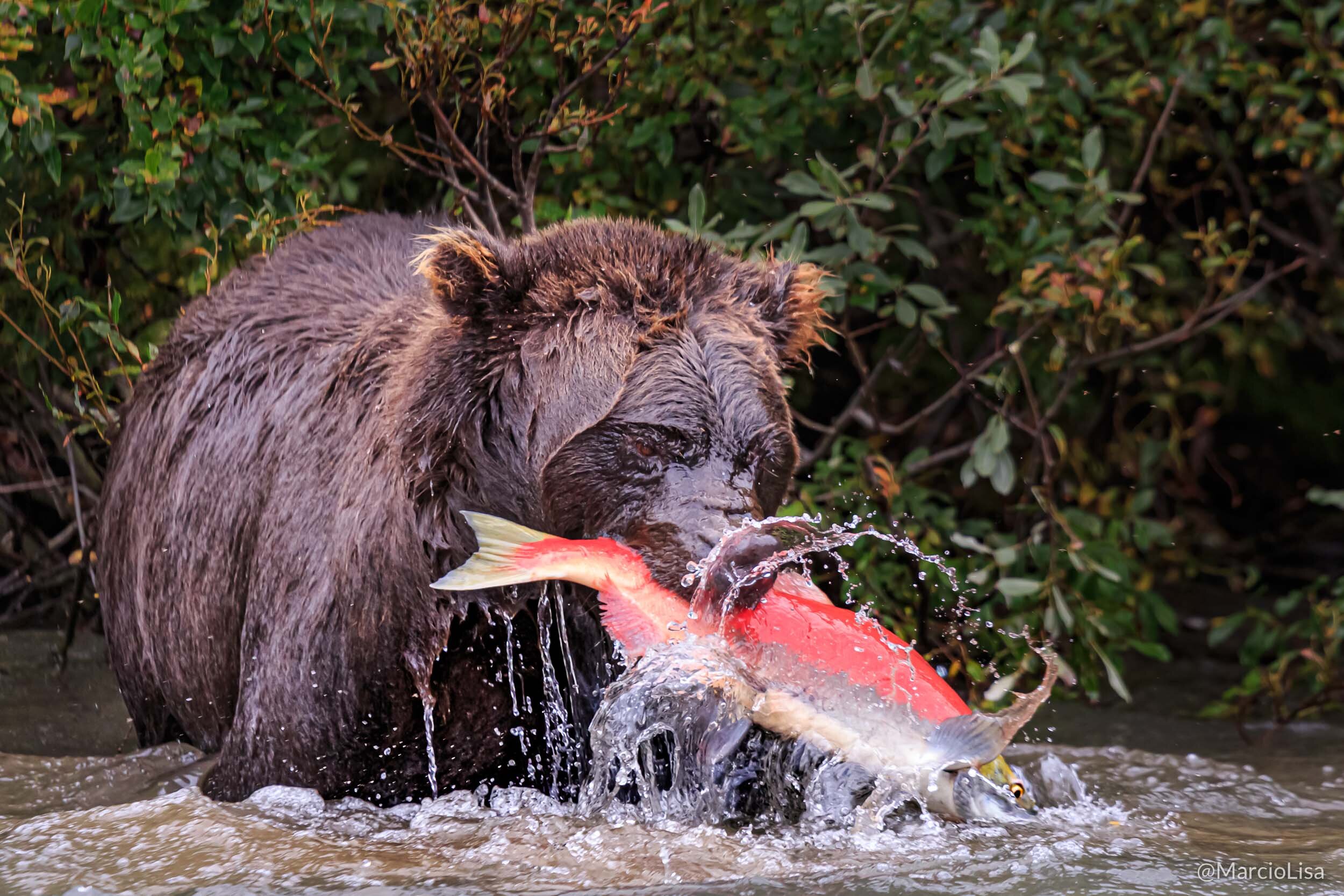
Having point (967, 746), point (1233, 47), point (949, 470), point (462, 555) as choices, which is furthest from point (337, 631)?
point (1233, 47)

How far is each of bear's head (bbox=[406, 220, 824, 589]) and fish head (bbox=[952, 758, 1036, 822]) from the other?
0.76m

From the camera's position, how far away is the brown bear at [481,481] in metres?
3.27

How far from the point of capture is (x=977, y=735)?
3092mm

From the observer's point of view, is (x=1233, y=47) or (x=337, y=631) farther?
(x=1233, y=47)

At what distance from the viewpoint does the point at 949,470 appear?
21.4 feet

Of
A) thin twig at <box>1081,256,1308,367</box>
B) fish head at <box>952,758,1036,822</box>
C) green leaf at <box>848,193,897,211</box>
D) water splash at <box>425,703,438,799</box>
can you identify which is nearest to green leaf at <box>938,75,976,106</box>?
green leaf at <box>848,193,897,211</box>

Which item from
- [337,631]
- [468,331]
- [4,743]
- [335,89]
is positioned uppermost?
[335,89]

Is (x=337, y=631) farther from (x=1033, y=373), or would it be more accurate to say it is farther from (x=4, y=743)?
(x=1033, y=373)

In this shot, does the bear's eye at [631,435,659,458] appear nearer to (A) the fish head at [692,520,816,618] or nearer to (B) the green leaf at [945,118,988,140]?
(A) the fish head at [692,520,816,618]

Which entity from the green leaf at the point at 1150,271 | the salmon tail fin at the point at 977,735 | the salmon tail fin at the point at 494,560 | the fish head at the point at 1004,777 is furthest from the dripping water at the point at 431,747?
the green leaf at the point at 1150,271

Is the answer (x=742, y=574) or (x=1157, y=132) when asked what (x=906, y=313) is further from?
(x=742, y=574)

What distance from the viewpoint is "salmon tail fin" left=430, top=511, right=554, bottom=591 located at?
3145 millimetres

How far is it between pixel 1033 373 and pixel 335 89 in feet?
9.34

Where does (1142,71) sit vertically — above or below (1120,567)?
above
